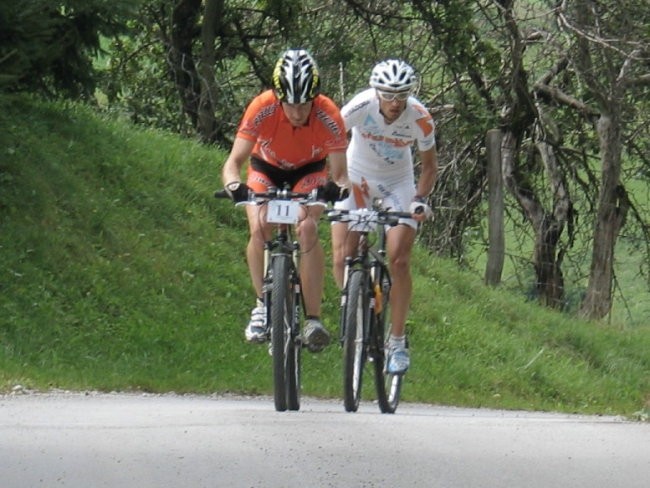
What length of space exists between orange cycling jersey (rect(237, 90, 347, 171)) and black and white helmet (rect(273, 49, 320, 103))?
20cm

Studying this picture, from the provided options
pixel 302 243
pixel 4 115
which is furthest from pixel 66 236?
pixel 302 243

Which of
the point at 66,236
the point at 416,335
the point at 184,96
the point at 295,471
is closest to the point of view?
the point at 295,471

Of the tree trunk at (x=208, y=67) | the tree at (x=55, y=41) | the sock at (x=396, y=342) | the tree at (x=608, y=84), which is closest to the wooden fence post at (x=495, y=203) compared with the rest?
the tree at (x=608, y=84)

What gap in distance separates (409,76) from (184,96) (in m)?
12.5

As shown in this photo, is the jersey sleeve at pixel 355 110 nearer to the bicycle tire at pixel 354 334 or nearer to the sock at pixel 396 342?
the bicycle tire at pixel 354 334

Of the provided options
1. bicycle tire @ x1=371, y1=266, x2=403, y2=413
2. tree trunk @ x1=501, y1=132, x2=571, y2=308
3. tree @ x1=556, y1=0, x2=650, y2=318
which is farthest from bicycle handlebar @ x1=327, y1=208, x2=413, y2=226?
tree trunk @ x1=501, y1=132, x2=571, y2=308

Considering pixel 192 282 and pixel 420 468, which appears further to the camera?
pixel 192 282

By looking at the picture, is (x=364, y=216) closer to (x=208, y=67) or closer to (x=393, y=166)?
(x=393, y=166)

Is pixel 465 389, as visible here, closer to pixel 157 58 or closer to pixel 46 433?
pixel 46 433

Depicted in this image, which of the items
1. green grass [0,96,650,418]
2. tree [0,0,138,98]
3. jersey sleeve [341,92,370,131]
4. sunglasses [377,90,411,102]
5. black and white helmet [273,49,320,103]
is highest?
tree [0,0,138,98]

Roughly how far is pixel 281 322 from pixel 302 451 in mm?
2116

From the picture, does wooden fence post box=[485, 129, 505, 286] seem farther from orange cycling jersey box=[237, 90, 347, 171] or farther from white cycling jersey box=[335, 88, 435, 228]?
orange cycling jersey box=[237, 90, 347, 171]

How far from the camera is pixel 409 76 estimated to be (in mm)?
9977

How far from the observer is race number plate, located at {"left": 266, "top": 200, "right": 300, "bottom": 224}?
954cm
